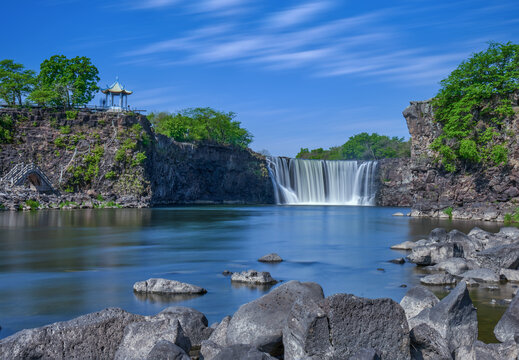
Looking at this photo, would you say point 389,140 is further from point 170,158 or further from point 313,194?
point 170,158

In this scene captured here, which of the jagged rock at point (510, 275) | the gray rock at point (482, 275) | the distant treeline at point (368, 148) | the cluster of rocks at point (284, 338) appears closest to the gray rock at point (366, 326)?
the cluster of rocks at point (284, 338)

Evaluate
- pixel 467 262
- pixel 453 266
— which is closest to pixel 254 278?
pixel 453 266

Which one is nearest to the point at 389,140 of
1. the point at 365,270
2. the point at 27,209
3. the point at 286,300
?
the point at 27,209

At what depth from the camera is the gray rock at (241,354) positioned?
239 inches

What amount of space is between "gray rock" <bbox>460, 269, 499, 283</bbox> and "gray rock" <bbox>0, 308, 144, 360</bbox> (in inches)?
400

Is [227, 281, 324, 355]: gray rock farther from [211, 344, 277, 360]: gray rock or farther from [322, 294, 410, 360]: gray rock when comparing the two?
[211, 344, 277, 360]: gray rock

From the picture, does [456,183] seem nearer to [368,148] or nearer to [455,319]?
[455,319]

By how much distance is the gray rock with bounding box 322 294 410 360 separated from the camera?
668cm

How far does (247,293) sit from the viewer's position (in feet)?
39.2

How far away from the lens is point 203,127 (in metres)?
88.9

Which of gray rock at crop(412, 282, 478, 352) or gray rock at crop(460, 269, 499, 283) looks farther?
gray rock at crop(460, 269, 499, 283)

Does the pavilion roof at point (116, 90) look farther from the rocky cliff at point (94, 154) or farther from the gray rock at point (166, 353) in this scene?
the gray rock at point (166, 353)

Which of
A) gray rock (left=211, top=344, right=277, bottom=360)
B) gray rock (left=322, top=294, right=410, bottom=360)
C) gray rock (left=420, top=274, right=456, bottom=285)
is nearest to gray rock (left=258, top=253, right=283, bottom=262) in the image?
gray rock (left=420, top=274, right=456, bottom=285)

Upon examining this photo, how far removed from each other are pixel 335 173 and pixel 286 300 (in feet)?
235
